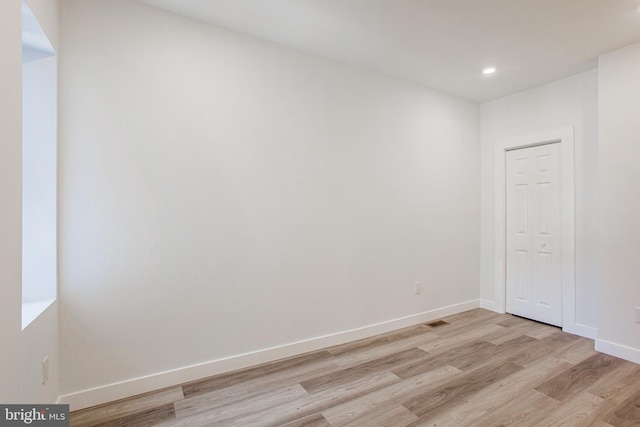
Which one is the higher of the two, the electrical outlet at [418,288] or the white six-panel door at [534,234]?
the white six-panel door at [534,234]

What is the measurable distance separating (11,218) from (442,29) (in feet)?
9.27

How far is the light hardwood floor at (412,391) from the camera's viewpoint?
5.89ft

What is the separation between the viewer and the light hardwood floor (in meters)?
1.79

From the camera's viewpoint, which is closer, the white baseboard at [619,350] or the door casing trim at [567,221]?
the white baseboard at [619,350]

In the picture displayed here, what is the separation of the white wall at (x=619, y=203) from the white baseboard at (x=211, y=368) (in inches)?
65.5

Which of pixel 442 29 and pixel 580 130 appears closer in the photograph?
pixel 442 29

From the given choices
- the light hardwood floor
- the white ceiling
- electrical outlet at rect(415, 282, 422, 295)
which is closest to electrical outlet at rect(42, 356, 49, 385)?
the light hardwood floor

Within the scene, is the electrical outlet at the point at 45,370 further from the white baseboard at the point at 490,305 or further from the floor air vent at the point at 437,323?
the white baseboard at the point at 490,305

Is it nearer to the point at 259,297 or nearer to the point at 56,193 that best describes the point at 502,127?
the point at 259,297

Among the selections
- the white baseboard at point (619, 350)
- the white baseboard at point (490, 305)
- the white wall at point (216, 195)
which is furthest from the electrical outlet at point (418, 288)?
the white baseboard at point (619, 350)

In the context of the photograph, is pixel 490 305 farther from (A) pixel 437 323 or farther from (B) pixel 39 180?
(B) pixel 39 180

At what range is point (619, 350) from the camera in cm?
255

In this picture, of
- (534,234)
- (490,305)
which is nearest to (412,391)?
(490,305)

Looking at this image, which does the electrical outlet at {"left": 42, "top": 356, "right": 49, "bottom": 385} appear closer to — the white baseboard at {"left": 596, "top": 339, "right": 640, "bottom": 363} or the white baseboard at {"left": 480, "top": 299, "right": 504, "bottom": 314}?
the white baseboard at {"left": 596, "top": 339, "right": 640, "bottom": 363}
